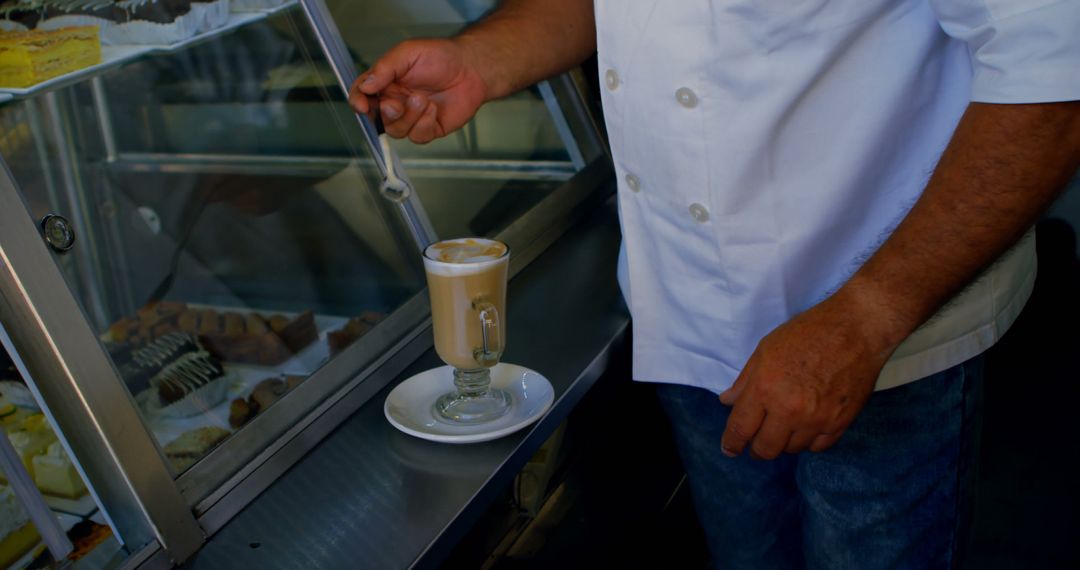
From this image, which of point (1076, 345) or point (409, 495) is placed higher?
point (409, 495)

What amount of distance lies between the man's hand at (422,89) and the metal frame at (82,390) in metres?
0.48

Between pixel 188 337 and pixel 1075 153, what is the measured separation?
1099mm

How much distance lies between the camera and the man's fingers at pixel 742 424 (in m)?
1.08

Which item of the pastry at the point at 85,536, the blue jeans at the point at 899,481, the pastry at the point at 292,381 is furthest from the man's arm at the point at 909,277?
the pastry at the point at 85,536

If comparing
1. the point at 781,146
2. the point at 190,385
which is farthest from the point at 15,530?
the point at 781,146

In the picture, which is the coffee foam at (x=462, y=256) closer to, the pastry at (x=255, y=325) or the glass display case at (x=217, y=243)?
the glass display case at (x=217, y=243)

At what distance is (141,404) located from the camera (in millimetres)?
1205

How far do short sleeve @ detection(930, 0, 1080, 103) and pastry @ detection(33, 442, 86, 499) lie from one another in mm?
990

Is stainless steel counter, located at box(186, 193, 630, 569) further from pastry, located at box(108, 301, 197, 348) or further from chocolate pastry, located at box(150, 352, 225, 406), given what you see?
pastry, located at box(108, 301, 197, 348)

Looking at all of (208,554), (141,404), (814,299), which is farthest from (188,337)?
(814,299)

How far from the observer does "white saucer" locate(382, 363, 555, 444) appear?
1235mm

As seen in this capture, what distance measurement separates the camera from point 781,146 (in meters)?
1.14

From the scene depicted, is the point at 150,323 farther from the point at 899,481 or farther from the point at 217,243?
the point at 899,481

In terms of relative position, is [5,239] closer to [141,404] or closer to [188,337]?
[141,404]
